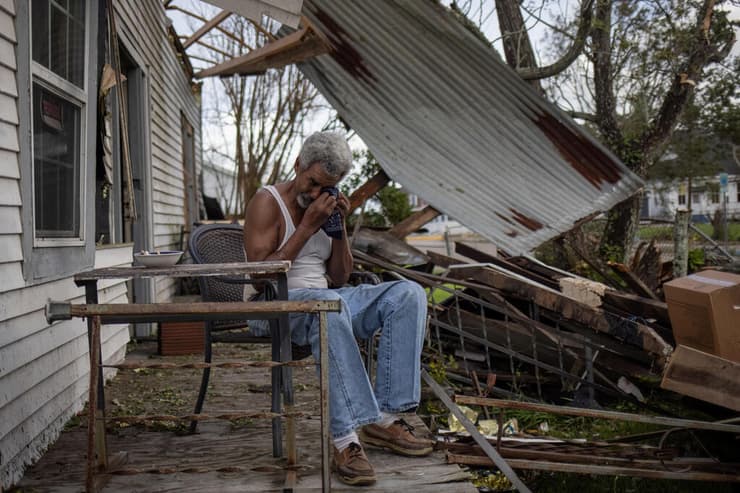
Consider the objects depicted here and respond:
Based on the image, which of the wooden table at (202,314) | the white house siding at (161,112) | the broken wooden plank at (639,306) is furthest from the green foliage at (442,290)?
the white house siding at (161,112)

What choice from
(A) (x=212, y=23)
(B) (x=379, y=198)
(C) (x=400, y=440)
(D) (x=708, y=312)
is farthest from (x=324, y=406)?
(B) (x=379, y=198)

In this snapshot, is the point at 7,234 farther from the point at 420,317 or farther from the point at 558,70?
the point at 558,70

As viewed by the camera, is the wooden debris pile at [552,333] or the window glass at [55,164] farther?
the wooden debris pile at [552,333]

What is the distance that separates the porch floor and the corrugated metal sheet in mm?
2236

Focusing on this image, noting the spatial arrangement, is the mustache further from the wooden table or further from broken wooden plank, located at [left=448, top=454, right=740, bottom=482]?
broken wooden plank, located at [left=448, top=454, right=740, bottom=482]

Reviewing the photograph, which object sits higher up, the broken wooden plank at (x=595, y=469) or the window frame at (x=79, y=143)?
the window frame at (x=79, y=143)

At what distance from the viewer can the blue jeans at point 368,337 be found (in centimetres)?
280

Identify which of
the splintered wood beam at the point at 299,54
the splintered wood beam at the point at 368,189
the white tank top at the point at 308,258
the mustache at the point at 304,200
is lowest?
the white tank top at the point at 308,258

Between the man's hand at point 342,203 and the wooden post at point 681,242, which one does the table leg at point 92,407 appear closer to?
the man's hand at point 342,203

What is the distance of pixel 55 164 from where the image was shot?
11.7 feet

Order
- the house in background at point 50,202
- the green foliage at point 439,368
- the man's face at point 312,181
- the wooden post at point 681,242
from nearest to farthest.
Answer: the house in background at point 50,202 → the man's face at point 312,181 → the green foliage at point 439,368 → the wooden post at point 681,242

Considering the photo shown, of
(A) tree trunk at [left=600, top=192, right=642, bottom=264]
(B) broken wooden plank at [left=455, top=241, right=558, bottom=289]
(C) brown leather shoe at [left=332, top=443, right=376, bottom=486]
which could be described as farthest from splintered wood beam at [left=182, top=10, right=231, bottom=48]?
(A) tree trunk at [left=600, top=192, right=642, bottom=264]

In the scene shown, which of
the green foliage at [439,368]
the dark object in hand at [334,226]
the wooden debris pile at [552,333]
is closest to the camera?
the dark object in hand at [334,226]

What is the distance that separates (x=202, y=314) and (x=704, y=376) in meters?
2.65
